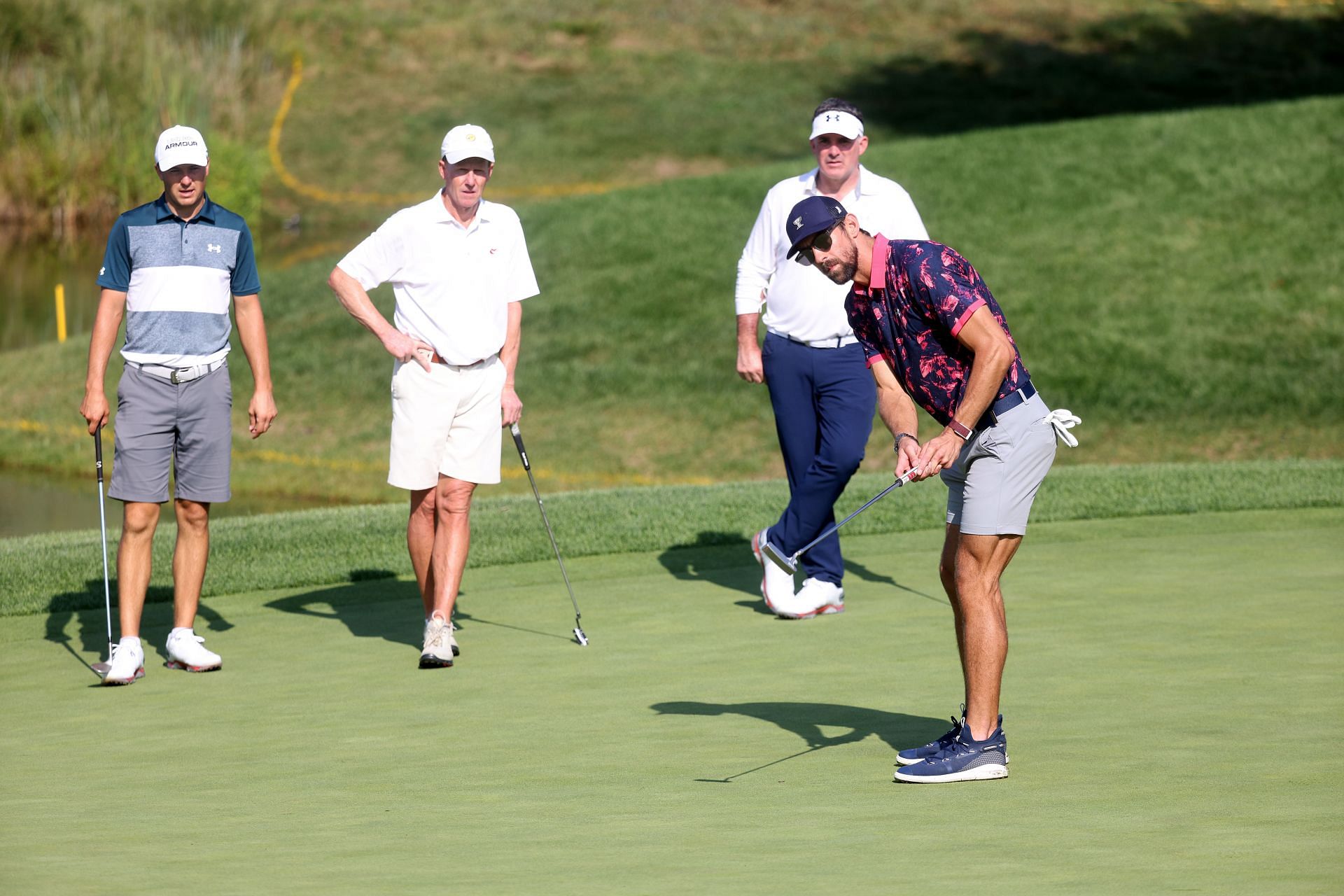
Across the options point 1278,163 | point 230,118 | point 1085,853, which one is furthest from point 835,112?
point 230,118

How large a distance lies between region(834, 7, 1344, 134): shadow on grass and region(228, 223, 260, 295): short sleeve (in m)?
35.4

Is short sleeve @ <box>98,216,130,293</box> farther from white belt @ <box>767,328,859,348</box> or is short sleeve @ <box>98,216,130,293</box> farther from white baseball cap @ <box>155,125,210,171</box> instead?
white belt @ <box>767,328,859,348</box>

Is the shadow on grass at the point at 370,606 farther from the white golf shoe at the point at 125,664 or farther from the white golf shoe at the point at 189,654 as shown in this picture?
the white golf shoe at the point at 125,664

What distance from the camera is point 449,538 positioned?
7.31 m

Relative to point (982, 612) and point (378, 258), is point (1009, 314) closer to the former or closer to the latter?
point (378, 258)

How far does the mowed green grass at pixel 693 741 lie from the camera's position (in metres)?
4.06

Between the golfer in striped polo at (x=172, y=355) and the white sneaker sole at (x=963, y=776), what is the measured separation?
3.10 meters

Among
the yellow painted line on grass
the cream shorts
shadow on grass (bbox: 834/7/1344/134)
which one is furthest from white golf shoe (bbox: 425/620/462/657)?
shadow on grass (bbox: 834/7/1344/134)

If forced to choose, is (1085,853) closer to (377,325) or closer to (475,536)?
(377,325)

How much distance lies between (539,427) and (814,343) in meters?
9.29

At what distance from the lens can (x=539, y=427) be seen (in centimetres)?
1719

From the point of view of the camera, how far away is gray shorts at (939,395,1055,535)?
512 cm

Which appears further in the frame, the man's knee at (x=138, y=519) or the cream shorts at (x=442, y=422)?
the cream shorts at (x=442, y=422)

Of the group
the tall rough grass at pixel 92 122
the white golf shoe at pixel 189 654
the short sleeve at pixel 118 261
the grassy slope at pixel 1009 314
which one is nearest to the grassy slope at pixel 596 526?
the white golf shoe at pixel 189 654
